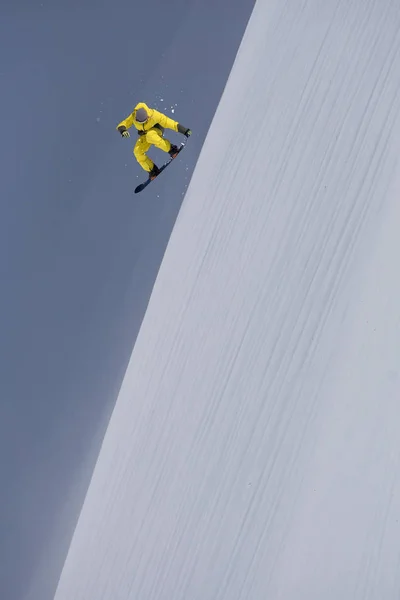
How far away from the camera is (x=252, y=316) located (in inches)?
76.1

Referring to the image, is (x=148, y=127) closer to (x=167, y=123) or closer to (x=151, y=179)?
(x=167, y=123)

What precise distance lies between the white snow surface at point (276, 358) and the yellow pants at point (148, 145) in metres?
0.17

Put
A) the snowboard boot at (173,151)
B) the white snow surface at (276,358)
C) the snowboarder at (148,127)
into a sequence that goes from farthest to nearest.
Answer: the snowboard boot at (173,151), the snowboarder at (148,127), the white snow surface at (276,358)

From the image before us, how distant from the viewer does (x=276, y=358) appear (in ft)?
6.19

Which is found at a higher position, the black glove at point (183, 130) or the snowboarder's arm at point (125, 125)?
the black glove at point (183, 130)

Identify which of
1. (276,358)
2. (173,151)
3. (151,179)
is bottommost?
(276,358)

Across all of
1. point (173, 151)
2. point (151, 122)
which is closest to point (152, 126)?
point (151, 122)

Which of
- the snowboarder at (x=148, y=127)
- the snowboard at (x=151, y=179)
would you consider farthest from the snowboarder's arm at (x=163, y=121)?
the snowboard at (x=151, y=179)

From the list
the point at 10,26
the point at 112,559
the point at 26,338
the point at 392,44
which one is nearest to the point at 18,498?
the point at 112,559

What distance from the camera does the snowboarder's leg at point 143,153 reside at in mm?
1975

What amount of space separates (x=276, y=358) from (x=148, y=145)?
2.68 ft

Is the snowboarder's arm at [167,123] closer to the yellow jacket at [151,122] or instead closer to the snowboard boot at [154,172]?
the yellow jacket at [151,122]

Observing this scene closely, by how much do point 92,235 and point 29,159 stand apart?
1.26ft

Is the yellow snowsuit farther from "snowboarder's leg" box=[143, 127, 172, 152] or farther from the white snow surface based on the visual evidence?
the white snow surface
